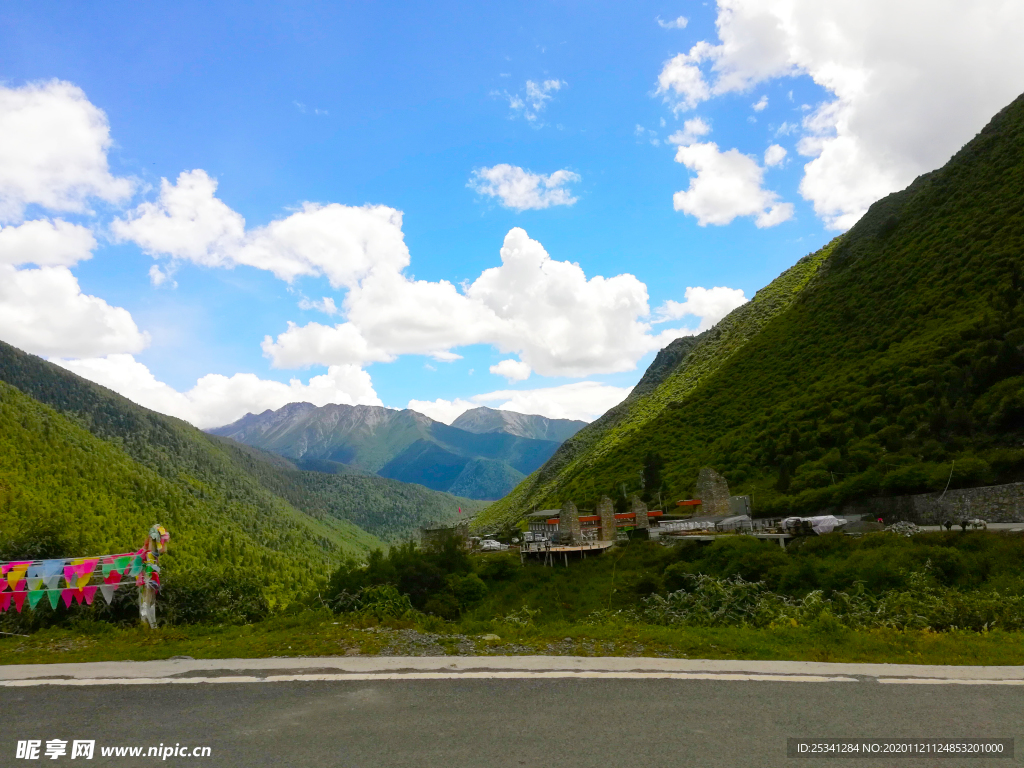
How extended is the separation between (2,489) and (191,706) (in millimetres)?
107598

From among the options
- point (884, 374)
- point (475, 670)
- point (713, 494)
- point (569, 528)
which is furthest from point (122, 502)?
point (475, 670)

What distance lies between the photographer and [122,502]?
379ft

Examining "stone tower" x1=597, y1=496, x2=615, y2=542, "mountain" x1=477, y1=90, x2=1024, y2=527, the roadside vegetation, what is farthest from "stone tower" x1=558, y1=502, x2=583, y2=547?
the roadside vegetation

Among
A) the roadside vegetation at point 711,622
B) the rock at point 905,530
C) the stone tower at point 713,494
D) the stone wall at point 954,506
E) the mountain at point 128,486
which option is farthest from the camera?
the mountain at point 128,486

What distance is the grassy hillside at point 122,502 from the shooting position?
9744 centimetres

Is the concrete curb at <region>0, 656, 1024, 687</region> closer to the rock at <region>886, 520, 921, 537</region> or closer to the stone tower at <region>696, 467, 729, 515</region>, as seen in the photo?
the rock at <region>886, 520, 921, 537</region>

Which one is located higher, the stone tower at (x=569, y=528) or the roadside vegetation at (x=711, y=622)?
the roadside vegetation at (x=711, y=622)

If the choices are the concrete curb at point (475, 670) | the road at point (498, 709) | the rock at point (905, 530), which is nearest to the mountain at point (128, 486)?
the concrete curb at point (475, 670)

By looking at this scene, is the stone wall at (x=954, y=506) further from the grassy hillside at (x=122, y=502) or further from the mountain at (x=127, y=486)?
the grassy hillside at (x=122, y=502)

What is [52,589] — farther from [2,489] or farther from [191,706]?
[2,489]

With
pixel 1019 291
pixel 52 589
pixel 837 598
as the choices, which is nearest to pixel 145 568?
pixel 52 589

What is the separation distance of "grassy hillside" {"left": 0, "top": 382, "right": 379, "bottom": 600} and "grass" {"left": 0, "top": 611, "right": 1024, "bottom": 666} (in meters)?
73.8

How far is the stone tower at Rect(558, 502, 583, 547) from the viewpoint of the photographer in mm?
44344

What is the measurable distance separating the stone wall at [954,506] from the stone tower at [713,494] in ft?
26.2
